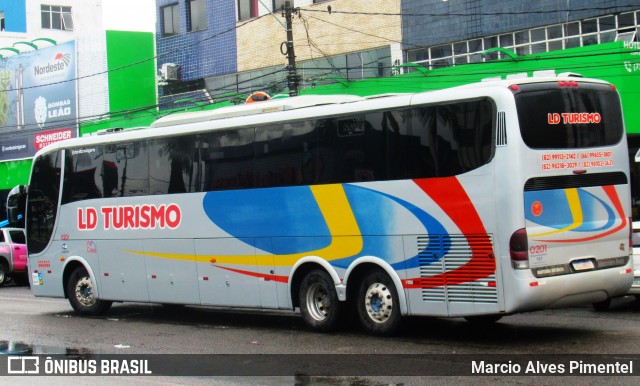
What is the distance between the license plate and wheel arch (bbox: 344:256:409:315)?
228 cm

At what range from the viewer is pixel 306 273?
1437cm

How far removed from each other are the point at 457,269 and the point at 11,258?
2084 centimetres

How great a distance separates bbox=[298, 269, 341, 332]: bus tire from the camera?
13.8 meters

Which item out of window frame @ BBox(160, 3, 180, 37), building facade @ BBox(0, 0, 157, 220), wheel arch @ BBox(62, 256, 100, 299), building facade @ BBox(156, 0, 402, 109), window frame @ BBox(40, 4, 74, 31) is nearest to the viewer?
wheel arch @ BBox(62, 256, 100, 299)

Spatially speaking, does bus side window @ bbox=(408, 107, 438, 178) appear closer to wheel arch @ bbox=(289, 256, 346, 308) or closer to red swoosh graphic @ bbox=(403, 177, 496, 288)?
red swoosh graphic @ bbox=(403, 177, 496, 288)

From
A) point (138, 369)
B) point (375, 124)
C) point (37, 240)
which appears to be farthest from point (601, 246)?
point (37, 240)

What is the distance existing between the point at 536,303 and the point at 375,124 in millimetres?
3414

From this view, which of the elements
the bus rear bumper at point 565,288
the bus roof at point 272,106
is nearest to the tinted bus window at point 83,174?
the bus roof at point 272,106

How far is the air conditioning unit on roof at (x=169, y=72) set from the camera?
3688cm

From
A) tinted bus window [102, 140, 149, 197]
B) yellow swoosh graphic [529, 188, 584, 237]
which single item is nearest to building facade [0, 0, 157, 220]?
tinted bus window [102, 140, 149, 197]

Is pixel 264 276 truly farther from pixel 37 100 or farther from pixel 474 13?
pixel 37 100

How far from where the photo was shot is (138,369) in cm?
1142

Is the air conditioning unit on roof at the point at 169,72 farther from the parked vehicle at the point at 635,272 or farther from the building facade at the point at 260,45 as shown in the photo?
the parked vehicle at the point at 635,272

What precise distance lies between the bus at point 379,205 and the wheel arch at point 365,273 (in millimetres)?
21
